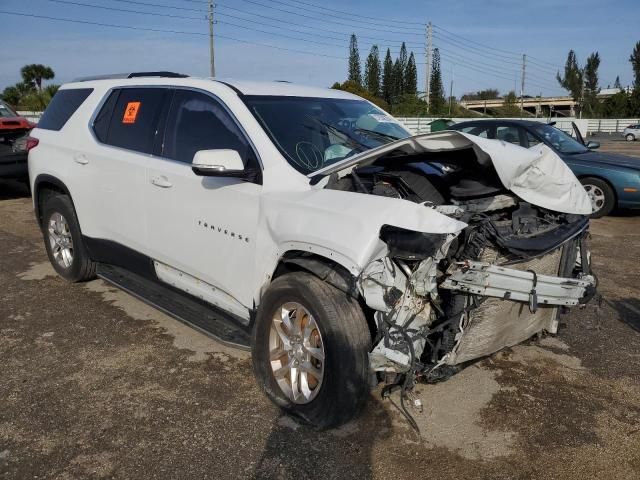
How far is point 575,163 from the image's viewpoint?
8.80 meters

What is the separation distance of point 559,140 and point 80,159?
24.6 feet

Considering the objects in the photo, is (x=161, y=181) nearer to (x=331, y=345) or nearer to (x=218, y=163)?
(x=218, y=163)

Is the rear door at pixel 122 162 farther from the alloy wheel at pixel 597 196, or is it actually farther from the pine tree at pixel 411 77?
the pine tree at pixel 411 77

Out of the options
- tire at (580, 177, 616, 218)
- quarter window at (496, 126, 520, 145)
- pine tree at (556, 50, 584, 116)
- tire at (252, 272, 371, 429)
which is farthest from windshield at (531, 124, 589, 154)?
pine tree at (556, 50, 584, 116)

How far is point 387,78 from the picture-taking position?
245 feet

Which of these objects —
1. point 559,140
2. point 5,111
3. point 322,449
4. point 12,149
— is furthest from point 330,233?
point 5,111

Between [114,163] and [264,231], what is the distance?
1827mm

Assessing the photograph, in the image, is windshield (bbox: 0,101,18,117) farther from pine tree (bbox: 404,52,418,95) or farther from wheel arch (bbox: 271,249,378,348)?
pine tree (bbox: 404,52,418,95)

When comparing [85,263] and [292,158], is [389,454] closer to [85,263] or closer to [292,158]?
[292,158]

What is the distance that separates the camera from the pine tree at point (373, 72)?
240 feet

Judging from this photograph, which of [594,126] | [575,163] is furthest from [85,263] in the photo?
[594,126]

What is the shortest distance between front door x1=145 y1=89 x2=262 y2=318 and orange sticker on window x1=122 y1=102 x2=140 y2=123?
1.63 feet

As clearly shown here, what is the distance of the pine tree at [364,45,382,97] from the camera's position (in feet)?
240

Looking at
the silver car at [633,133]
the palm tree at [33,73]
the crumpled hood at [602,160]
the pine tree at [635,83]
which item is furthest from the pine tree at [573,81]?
the crumpled hood at [602,160]
